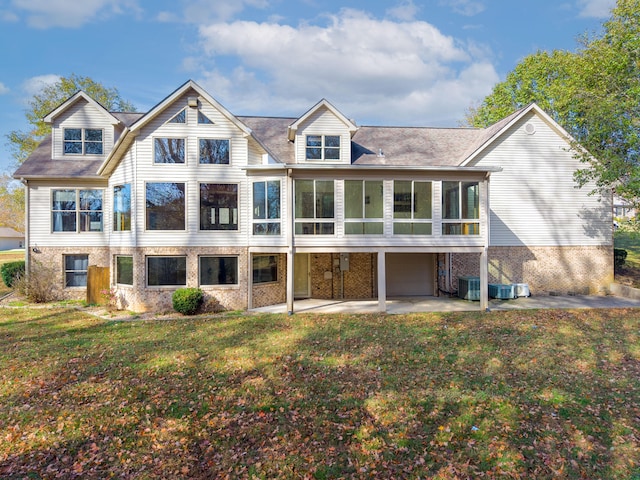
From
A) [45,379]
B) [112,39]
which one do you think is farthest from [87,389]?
[112,39]

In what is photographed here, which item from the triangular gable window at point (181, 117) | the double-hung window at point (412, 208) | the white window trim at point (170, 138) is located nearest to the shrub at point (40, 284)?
the white window trim at point (170, 138)

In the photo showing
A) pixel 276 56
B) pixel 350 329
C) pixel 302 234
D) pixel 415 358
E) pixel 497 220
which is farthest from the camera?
pixel 276 56

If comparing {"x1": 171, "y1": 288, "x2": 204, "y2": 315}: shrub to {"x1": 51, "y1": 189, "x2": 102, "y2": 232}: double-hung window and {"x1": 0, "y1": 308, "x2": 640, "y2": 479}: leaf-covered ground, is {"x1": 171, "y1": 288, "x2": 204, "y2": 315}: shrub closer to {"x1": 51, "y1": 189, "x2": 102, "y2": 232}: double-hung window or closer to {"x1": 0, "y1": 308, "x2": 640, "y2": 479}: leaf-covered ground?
{"x1": 0, "y1": 308, "x2": 640, "y2": 479}: leaf-covered ground

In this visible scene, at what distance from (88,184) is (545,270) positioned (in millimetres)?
21371

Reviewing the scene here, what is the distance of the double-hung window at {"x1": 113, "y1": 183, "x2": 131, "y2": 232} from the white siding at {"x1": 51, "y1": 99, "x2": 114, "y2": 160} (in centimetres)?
297

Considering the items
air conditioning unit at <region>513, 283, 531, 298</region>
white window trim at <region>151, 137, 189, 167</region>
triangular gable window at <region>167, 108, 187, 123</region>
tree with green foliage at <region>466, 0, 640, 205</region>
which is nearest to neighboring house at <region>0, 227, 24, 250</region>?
white window trim at <region>151, 137, 189, 167</region>

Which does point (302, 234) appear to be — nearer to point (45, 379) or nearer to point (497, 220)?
point (45, 379)

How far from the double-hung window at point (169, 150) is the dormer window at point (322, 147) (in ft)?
17.1

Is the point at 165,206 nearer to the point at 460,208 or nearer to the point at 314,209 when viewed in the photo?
the point at 314,209

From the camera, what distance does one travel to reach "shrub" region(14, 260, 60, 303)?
14789 mm

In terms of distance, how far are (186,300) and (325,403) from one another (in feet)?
26.8

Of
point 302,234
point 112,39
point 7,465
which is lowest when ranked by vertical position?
point 7,465

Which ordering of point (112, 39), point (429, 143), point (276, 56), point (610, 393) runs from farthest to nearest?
point (276, 56) → point (429, 143) → point (112, 39) → point (610, 393)

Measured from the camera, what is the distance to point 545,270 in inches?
643
